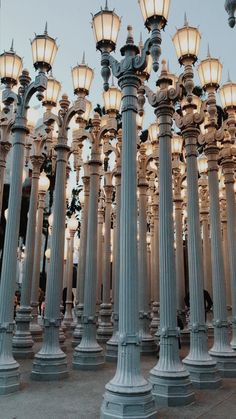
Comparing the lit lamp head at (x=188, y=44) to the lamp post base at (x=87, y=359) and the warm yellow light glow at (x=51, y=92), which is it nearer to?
the warm yellow light glow at (x=51, y=92)

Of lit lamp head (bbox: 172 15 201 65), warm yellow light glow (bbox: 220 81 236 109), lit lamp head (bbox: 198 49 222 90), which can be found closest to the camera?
lit lamp head (bbox: 172 15 201 65)

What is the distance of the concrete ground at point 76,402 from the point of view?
5.89 metres

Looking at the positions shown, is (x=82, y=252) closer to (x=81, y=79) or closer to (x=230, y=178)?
(x=230, y=178)

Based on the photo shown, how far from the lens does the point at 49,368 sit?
27.0 feet

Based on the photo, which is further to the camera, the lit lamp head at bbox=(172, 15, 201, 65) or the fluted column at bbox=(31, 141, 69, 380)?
the fluted column at bbox=(31, 141, 69, 380)

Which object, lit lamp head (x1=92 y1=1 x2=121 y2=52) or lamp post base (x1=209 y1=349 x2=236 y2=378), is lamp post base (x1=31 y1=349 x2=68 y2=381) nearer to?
lamp post base (x1=209 y1=349 x2=236 y2=378)

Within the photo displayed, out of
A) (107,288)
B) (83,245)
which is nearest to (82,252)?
(83,245)

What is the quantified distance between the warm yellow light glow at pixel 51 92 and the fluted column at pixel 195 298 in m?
3.79

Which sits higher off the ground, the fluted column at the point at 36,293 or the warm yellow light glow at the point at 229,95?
the warm yellow light glow at the point at 229,95

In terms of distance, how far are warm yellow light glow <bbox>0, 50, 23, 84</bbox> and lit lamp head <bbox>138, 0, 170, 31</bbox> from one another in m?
3.73

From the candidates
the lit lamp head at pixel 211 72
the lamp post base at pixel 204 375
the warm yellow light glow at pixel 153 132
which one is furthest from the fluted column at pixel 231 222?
the lamp post base at pixel 204 375

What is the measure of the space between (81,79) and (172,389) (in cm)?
752

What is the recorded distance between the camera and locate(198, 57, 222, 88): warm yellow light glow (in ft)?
30.1

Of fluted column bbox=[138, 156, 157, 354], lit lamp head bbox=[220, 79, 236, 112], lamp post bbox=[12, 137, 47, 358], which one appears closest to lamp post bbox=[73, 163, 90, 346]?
lamp post bbox=[12, 137, 47, 358]
